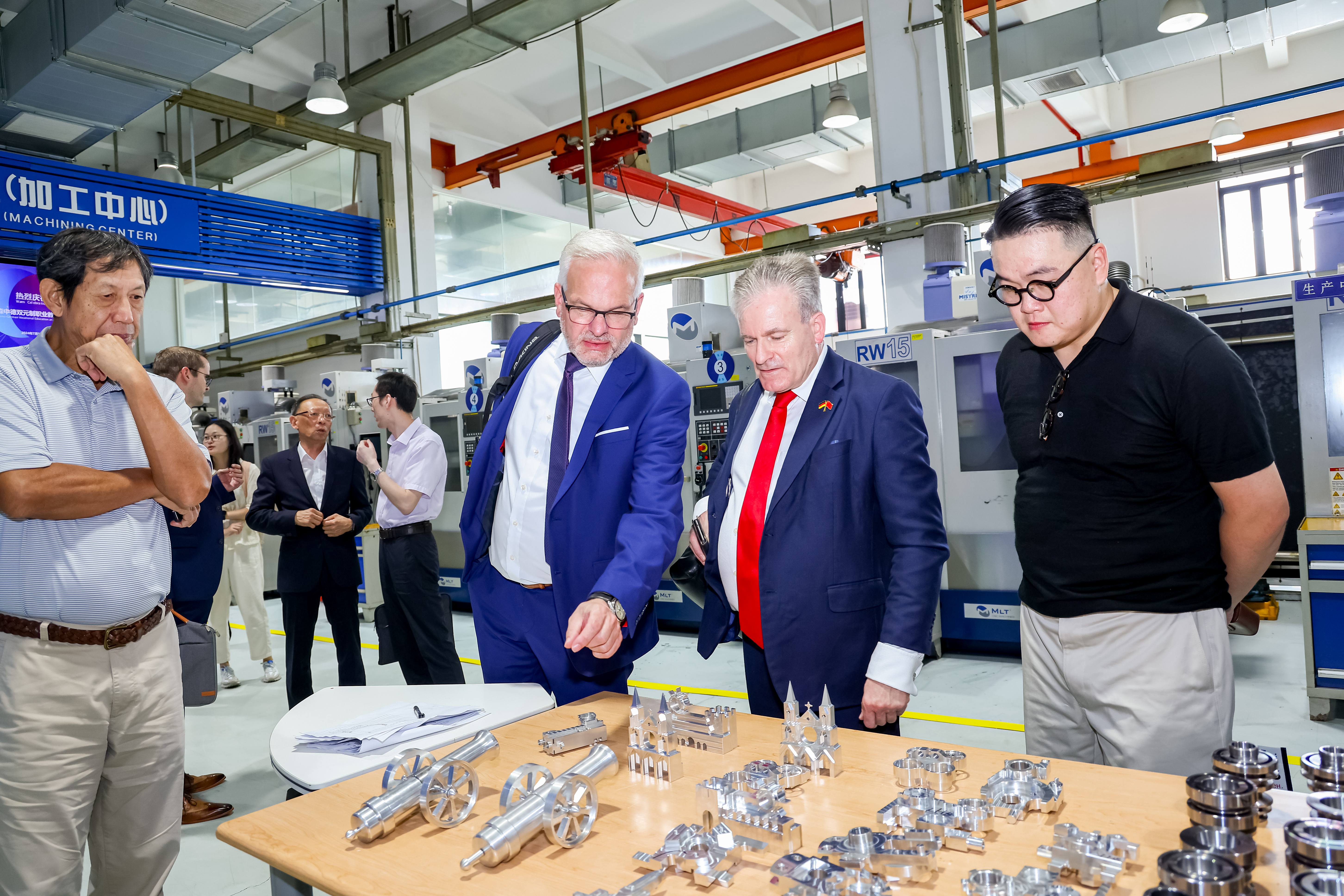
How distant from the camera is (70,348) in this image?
1867mm

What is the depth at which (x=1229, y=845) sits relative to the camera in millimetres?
878

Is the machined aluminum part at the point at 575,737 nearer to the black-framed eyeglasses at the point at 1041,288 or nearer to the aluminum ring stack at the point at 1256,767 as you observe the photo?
the aluminum ring stack at the point at 1256,767

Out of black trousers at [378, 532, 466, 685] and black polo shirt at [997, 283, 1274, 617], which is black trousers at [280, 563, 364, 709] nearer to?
black trousers at [378, 532, 466, 685]

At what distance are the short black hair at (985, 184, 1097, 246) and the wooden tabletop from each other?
3.01 feet

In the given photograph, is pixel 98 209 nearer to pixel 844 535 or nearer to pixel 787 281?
pixel 787 281

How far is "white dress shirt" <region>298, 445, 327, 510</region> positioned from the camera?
407 cm

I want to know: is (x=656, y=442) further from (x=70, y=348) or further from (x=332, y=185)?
(x=332, y=185)

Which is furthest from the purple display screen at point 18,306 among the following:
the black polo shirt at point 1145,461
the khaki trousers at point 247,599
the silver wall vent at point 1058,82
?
the silver wall vent at point 1058,82

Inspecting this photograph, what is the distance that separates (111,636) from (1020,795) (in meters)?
1.83

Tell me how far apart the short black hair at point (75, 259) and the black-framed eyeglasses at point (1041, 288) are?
6.00ft

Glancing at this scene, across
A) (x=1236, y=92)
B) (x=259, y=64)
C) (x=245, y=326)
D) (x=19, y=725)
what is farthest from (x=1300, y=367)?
(x=245, y=326)

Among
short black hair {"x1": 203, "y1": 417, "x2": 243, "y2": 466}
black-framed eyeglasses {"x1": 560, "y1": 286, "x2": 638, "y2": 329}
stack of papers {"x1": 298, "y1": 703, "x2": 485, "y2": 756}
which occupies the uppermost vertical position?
black-framed eyeglasses {"x1": 560, "y1": 286, "x2": 638, "y2": 329}

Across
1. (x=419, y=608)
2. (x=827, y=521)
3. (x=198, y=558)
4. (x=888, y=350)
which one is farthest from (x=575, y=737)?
(x=888, y=350)

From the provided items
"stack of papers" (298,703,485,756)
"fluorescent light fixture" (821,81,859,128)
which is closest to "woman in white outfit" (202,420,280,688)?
"stack of papers" (298,703,485,756)
